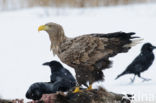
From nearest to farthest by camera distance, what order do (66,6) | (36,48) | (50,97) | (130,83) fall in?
(50,97), (130,83), (36,48), (66,6)

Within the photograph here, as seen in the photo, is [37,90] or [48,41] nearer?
[37,90]

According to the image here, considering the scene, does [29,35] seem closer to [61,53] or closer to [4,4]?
[4,4]

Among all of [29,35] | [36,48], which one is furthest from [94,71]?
[29,35]

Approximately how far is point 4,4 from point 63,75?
5.66 m

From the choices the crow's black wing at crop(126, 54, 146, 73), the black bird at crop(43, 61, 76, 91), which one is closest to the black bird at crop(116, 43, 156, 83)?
the crow's black wing at crop(126, 54, 146, 73)

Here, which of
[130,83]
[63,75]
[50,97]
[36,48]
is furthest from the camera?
[36,48]

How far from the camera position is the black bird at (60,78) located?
3.76 m

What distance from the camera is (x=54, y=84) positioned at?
12.3ft

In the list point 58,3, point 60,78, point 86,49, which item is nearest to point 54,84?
point 60,78

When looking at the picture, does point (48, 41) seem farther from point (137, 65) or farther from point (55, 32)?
point (55, 32)

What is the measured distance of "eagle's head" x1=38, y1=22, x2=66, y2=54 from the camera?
3.49 metres

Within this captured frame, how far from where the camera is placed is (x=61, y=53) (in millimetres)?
3518

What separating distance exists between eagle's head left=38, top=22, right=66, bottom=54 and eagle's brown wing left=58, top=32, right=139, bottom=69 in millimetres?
42

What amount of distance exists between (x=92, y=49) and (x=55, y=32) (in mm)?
333
